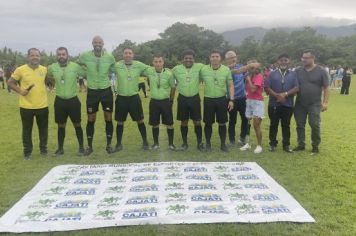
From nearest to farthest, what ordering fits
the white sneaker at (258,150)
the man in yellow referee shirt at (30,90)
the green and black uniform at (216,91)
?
the man in yellow referee shirt at (30,90)
the green and black uniform at (216,91)
the white sneaker at (258,150)

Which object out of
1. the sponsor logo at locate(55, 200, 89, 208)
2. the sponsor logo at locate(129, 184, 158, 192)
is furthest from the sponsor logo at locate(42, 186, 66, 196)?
the sponsor logo at locate(129, 184, 158, 192)

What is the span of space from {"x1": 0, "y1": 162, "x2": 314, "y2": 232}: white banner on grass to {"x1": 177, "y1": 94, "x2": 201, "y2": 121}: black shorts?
1382 millimetres

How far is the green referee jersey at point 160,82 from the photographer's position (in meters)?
8.29

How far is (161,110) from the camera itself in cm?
847

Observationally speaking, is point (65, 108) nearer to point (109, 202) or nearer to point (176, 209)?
point (109, 202)

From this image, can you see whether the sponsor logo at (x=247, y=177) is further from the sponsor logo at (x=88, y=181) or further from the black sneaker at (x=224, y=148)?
the sponsor logo at (x=88, y=181)

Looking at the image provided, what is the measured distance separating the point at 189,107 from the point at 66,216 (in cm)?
405

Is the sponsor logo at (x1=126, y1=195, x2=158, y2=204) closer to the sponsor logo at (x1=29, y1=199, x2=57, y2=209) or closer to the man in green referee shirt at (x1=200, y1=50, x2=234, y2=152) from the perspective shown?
the sponsor logo at (x1=29, y1=199, x2=57, y2=209)

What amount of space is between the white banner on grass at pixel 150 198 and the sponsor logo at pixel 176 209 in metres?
0.01

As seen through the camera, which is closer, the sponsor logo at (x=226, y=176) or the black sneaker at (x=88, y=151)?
the sponsor logo at (x=226, y=176)

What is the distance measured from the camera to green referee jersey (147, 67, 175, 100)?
8.29 m

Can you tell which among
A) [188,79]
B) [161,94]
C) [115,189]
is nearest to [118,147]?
[161,94]

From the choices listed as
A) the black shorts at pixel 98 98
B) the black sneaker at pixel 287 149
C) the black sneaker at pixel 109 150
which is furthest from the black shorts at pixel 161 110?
the black sneaker at pixel 287 149

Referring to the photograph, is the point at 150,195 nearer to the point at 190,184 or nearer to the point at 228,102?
the point at 190,184
